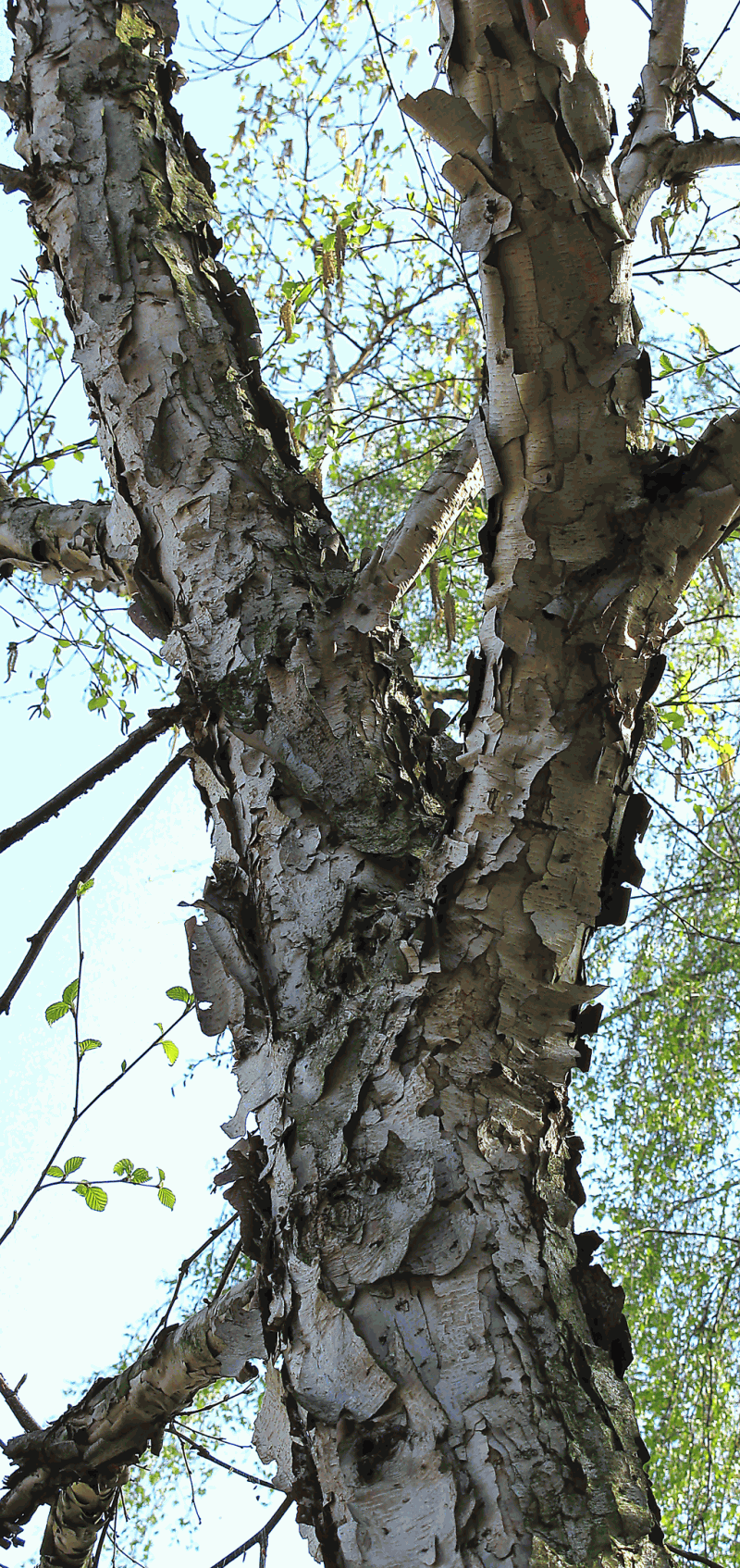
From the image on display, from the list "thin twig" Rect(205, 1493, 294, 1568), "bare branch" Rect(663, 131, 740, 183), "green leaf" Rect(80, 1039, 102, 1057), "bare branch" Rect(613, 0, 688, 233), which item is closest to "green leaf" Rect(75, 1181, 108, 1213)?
"green leaf" Rect(80, 1039, 102, 1057)

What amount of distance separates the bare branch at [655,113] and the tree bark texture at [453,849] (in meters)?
0.03

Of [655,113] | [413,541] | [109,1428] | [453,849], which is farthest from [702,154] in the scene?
[109,1428]

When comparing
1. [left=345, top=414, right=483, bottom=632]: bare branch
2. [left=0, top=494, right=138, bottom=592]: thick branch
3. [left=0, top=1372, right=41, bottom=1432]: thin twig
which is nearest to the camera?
[left=345, top=414, right=483, bottom=632]: bare branch

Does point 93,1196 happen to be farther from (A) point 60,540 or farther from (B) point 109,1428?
(A) point 60,540

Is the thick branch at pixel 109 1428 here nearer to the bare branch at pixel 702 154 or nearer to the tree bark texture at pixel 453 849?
the tree bark texture at pixel 453 849

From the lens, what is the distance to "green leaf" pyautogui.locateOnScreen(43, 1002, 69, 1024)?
1.67 m

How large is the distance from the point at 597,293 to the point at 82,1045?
134 cm

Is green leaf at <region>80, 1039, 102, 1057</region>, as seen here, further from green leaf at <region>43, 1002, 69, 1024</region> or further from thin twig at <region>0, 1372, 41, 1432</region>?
thin twig at <region>0, 1372, 41, 1432</region>

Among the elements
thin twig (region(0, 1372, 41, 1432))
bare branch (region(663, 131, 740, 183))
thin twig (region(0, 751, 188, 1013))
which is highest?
bare branch (region(663, 131, 740, 183))

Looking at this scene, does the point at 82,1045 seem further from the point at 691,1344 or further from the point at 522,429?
the point at 691,1344

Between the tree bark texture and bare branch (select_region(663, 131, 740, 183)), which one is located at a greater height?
bare branch (select_region(663, 131, 740, 183))

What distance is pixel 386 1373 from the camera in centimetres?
91

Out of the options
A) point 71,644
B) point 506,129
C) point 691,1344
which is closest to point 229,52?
point 71,644

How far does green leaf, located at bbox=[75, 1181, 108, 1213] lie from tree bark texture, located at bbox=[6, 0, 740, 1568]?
2.04 ft
